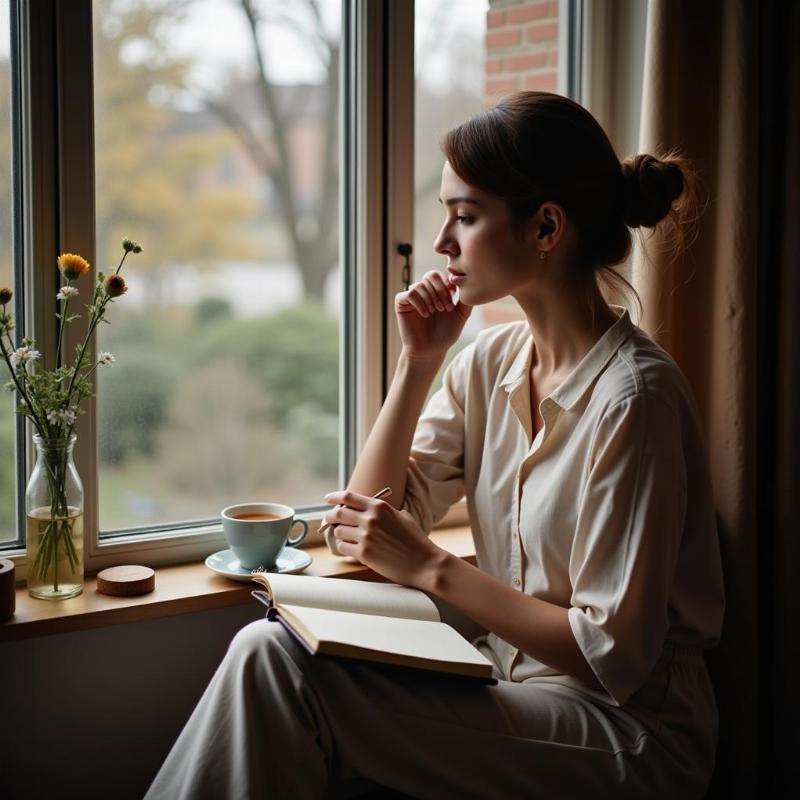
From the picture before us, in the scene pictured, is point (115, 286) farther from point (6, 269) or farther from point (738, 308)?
point (738, 308)

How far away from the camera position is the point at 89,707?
1.42 meters

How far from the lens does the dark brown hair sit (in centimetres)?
130

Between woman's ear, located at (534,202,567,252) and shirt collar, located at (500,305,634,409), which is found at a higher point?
woman's ear, located at (534,202,567,252)

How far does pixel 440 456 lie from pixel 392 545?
0.28 m

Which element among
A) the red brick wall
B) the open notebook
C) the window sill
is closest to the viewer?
the open notebook

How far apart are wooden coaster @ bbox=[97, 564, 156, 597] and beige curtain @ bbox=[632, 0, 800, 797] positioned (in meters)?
1.00

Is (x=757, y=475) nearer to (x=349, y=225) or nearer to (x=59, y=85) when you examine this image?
(x=349, y=225)

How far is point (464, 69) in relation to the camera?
1843mm

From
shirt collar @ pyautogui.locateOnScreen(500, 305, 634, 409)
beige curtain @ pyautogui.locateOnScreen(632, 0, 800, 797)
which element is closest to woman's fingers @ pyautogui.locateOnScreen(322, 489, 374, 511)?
shirt collar @ pyautogui.locateOnScreen(500, 305, 634, 409)

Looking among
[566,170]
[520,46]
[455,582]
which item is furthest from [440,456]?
[520,46]

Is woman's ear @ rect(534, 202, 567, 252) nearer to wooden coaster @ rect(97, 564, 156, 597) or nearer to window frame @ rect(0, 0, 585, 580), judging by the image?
window frame @ rect(0, 0, 585, 580)

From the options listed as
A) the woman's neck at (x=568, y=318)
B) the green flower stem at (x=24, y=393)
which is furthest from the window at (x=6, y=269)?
the woman's neck at (x=568, y=318)

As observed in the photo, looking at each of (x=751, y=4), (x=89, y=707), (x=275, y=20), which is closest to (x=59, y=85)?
(x=275, y=20)

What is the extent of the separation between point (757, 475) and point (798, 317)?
0.97ft
